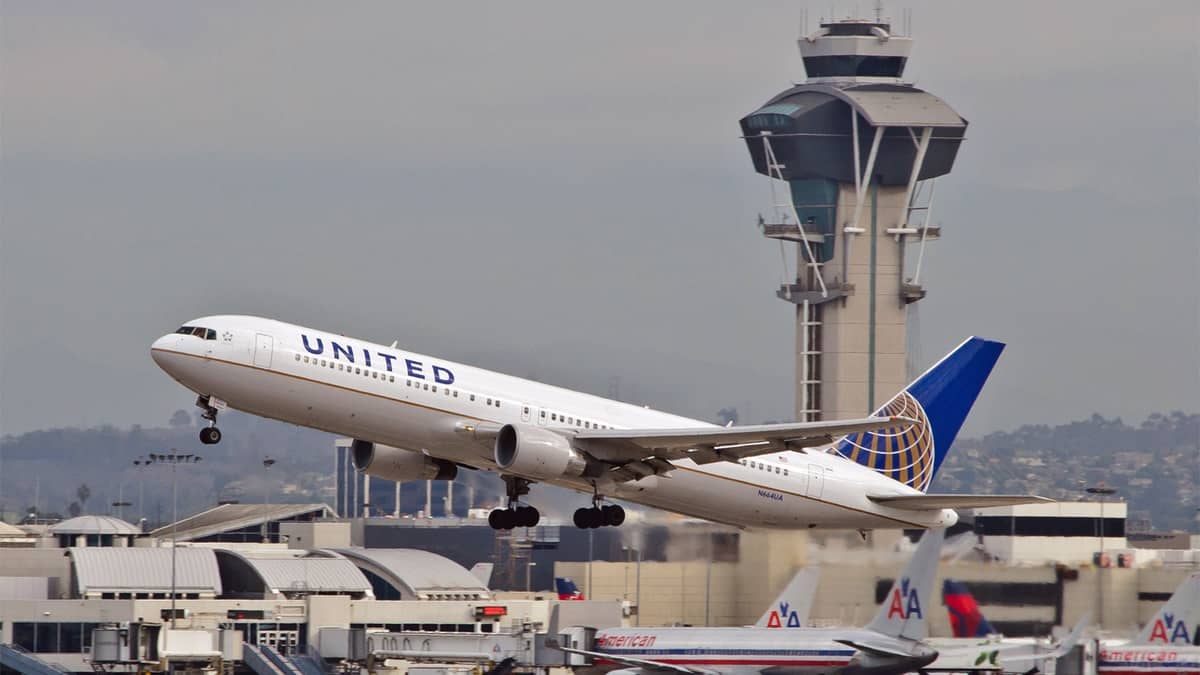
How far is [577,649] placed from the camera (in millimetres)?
48000

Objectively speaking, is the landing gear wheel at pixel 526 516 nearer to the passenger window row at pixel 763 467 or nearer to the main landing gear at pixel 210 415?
the passenger window row at pixel 763 467

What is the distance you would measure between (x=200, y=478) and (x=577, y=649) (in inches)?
4904

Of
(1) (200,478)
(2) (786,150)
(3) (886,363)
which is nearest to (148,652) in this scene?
(3) (886,363)

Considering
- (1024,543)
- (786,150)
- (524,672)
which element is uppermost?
(786,150)

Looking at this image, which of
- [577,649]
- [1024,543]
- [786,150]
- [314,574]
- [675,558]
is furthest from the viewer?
[786,150]

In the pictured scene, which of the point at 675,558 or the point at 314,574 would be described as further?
the point at 314,574

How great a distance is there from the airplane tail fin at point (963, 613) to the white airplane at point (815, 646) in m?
0.88

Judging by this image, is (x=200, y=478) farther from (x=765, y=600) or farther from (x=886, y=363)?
(x=765, y=600)

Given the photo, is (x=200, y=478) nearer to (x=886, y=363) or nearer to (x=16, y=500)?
(x=16, y=500)

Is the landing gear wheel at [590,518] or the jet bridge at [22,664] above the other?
the landing gear wheel at [590,518]

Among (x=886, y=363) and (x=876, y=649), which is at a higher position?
(x=886, y=363)

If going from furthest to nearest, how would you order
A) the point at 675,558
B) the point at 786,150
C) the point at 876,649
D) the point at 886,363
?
the point at 786,150, the point at 886,363, the point at 675,558, the point at 876,649

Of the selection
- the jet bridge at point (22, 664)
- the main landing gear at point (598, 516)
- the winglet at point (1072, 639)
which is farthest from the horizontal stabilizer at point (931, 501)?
the jet bridge at point (22, 664)

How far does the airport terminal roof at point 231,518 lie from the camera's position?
10131 cm
